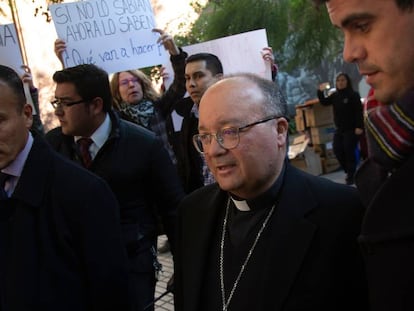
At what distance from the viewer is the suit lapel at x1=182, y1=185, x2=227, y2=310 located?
69.3 inches

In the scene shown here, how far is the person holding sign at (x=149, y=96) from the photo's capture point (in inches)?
150

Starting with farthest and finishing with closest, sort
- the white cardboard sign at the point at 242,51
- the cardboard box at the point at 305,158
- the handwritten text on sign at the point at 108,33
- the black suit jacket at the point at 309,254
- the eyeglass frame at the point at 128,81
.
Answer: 1. the cardboard box at the point at 305,158
2. the eyeglass frame at the point at 128,81
3. the white cardboard sign at the point at 242,51
4. the handwritten text on sign at the point at 108,33
5. the black suit jacket at the point at 309,254

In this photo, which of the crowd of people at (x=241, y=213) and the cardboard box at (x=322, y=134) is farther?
the cardboard box at (x=322, y=134)

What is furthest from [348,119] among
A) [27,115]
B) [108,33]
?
[27,115]

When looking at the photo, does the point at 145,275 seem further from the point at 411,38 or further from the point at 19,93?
the point at 411,38

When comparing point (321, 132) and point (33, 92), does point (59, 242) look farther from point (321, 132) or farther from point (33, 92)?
point (321, 132)

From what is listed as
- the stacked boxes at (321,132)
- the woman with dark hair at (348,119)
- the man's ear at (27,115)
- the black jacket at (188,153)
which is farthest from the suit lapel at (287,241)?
the stacked boxes at (321,132)

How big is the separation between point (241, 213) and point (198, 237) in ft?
0.61

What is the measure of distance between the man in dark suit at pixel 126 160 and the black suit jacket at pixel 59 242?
60 cm

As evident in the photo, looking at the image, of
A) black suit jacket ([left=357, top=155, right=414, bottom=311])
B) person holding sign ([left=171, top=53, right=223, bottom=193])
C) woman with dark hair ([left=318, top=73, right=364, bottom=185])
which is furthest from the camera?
woman with dark hair ([left=318, top=73, right=364, bottom=185])

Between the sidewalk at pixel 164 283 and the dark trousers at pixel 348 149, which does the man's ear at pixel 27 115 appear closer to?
the sidewalk at pixel 164 283

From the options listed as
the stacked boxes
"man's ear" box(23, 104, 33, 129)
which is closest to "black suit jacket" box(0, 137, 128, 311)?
"man's ear" box(23, 104, 33, 129)

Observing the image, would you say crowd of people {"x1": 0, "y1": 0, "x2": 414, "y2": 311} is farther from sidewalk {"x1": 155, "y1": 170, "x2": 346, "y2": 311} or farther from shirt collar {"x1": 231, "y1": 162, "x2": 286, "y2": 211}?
sidewalk {"x1": 155, "y1": 170, "x2": 346, "y2": 311}

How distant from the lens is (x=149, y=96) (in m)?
4.46
